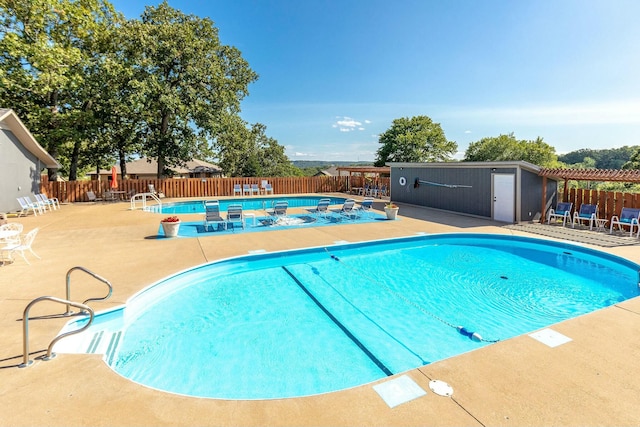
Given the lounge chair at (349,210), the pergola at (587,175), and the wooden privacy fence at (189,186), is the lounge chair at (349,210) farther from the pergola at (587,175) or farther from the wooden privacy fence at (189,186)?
the wooden privacy fence at (189,186)

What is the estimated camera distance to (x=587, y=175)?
34.6 ft

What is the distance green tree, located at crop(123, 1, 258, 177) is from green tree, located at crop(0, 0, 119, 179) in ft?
7.61

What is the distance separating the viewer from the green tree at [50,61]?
16.8 m

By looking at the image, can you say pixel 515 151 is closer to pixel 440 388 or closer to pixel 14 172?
pixel 440 388

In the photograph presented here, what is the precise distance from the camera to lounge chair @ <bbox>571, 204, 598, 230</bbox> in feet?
35.6

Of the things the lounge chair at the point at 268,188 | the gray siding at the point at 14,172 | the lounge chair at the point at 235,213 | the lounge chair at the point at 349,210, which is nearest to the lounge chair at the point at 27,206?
the gray siding at the point at 14,172

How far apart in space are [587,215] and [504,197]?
2518 millimetres

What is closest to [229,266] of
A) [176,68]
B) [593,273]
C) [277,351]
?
[277,351]

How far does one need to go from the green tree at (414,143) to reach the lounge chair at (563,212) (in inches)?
1252

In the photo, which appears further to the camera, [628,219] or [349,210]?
[349,210]

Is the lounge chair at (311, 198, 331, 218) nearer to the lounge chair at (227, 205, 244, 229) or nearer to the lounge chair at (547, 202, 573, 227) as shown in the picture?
the lounge chair at (227, 205, 244, 229)

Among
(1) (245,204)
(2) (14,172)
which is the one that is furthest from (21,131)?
(1) (245,204)

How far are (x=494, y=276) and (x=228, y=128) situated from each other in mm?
20870

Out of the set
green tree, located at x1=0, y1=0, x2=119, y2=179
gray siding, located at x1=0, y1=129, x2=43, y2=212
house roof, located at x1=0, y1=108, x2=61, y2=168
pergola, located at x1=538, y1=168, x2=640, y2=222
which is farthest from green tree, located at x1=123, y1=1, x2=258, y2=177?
pergola, located at x1=538, y1=168, x2=640, y2=222
